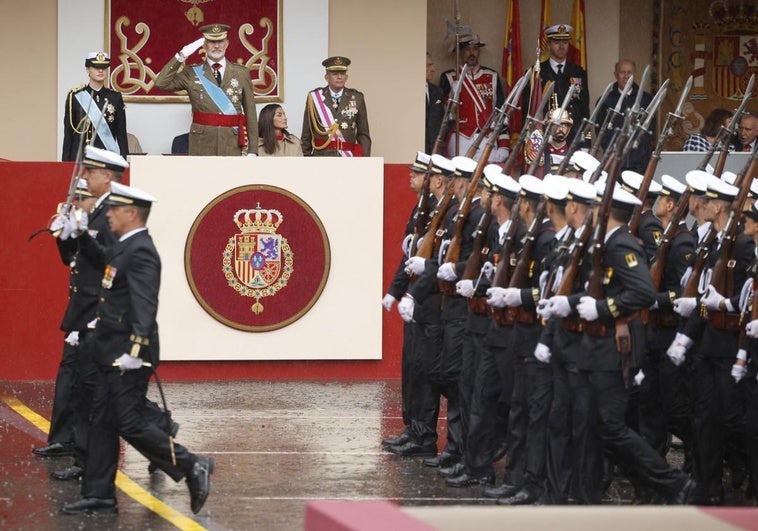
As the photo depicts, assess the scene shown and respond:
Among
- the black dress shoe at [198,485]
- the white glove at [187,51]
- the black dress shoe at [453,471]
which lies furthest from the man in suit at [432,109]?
the black dress shoe at [198,485]

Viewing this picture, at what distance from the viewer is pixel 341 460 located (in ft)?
33.7

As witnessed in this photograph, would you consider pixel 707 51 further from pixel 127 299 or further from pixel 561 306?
A: pixel 127 299

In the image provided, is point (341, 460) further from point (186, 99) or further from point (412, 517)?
point (186, 99)

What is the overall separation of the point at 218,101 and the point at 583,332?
662 centimetres

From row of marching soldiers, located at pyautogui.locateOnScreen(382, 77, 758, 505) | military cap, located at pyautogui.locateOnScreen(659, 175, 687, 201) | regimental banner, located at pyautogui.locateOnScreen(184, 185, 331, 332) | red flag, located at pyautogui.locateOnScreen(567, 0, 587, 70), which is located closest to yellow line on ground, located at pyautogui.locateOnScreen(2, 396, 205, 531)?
row of marching soldiers, located at pyautogui.locateOnScreen(382, 77, 758, 505)

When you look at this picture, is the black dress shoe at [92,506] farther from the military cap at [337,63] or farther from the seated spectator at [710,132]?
the seated spectator at [710,132]

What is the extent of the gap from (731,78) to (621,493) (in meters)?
10.1

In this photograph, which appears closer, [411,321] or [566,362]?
[566,362]

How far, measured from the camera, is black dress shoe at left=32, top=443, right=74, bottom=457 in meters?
10.3

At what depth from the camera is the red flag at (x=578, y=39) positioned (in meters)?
17.7

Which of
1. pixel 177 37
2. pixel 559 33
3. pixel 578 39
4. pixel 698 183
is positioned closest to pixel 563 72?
pixel 559 33

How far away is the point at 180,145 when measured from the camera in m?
15.4

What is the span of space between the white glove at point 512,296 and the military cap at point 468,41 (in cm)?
835

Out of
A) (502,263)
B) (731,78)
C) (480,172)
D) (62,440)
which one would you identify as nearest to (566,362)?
(502,263)
